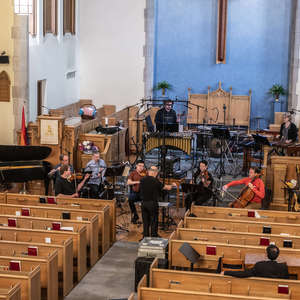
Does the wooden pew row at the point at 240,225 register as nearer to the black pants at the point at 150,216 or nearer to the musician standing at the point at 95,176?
the black pants at the point at 150,216

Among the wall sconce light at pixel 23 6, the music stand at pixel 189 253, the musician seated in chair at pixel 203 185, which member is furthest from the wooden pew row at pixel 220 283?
the wall sconce light at pixel 23 6

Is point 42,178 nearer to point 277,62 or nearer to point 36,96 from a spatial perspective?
point 36,96

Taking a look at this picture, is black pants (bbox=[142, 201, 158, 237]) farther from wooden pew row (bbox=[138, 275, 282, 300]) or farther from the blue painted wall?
the blue painted wall

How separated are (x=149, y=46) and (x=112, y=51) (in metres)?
1.31

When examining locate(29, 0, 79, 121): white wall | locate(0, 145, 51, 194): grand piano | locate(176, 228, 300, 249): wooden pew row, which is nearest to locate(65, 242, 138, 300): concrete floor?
locate(176, 228, 300, 249): wooden pew row

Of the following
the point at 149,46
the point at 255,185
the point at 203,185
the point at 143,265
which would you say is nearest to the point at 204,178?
the point at 203,185

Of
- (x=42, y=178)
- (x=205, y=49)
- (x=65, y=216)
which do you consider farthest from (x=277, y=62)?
(x=65, y=216)

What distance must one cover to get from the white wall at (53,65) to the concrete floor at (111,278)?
670cm

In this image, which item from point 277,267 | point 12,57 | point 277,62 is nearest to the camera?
point 277,267

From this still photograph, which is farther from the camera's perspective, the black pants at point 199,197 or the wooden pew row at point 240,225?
the black pants at point 199,197

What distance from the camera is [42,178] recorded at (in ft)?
47.1

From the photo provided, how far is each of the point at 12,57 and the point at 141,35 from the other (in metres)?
5.90

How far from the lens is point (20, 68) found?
15.9m

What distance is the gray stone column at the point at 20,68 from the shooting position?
51.6 feet
